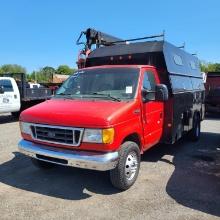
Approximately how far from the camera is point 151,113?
6.33m

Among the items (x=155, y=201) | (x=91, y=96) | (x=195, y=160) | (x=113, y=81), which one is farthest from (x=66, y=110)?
(x=195, y=160)

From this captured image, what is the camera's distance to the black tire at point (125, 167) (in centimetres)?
518

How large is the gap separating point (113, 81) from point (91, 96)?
56 cm

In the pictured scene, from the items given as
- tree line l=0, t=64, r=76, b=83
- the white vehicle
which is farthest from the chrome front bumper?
tree line l=0, t=64, r=76, b=83

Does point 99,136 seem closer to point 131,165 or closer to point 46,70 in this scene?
point 131,165

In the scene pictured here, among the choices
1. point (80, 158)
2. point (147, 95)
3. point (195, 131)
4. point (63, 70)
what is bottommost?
point (195, 131)

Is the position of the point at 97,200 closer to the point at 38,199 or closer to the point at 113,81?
the point at 38,199

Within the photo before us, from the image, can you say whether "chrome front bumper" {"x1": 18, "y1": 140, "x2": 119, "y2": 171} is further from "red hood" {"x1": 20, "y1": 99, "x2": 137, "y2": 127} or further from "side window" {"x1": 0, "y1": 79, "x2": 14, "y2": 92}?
"side window" {"x1": 0, "y1": 79, "x2": 14, "y2": 92}

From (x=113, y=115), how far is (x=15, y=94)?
10342 millimetres

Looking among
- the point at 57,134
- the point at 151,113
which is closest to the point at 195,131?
the point at 151,113

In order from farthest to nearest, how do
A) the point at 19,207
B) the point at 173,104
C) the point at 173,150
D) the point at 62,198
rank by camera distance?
the point at 173,150
the point at 173,104
the point at 62,198
the point at 19,207

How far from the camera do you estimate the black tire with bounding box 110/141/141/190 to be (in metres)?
5.18

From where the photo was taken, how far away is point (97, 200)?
16.6 feet

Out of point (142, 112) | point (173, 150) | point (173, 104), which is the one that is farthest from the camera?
point (173, 150)
